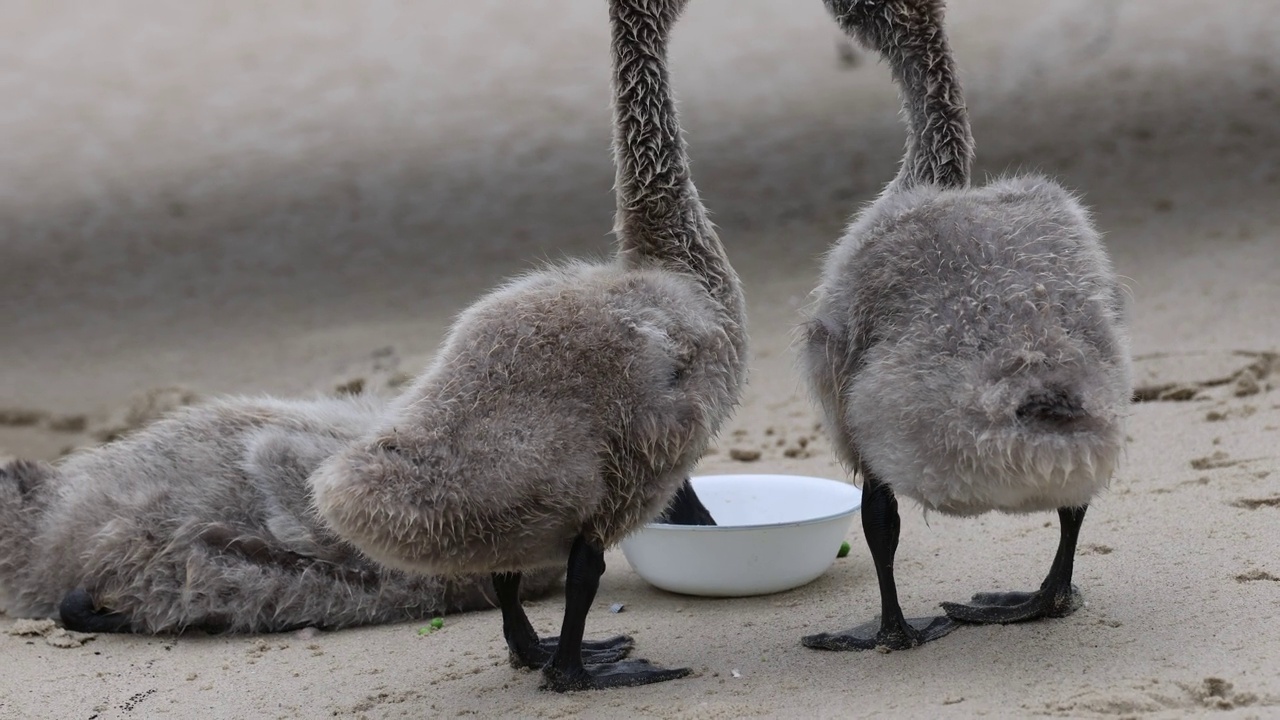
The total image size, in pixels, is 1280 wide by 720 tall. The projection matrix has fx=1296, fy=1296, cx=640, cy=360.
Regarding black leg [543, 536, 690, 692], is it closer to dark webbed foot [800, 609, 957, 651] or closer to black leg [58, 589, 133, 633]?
dark webbed foot [800, 609, 957, 651]

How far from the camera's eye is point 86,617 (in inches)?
209

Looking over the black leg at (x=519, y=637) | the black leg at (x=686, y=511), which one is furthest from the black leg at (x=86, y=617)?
the black leg at (x=686, y=511)

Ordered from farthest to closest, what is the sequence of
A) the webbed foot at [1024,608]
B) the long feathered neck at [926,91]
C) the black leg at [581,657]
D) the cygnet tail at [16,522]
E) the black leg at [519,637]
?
the cygnet tail at [16,522]
the long feathered neck at [926,91]
the black leg at [519,637]
the webbed foot at [1024,608]
the black leg at [581,657]

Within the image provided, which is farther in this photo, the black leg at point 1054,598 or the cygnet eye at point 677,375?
the black leg at point 1054,598

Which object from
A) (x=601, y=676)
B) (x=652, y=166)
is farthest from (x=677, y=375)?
(x=601, y=676)

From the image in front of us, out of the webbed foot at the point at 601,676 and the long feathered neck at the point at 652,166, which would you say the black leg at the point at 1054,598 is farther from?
the long feathered neck at the point at 652,166

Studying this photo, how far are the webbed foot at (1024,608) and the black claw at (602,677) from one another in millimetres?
1011

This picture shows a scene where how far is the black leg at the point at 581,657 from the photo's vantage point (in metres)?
4.19

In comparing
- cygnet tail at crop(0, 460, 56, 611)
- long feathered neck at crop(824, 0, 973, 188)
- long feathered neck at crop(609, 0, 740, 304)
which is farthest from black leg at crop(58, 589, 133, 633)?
long feathered neck at crop(824, 0, 973, 188)

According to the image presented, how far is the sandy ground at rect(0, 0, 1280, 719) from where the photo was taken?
4.35m

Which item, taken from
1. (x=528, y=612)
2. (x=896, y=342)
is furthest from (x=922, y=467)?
(x=528, y=612)

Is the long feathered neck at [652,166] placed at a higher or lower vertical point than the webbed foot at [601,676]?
higher

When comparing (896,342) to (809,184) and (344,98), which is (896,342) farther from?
(344,98)

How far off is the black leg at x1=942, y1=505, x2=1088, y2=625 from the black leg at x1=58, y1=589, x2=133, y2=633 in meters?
3.34
